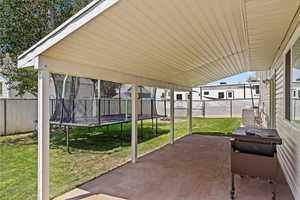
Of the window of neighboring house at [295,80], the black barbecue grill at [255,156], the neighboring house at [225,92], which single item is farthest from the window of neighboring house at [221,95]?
the black barbecue grill at [255,156]

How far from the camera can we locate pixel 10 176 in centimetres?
421

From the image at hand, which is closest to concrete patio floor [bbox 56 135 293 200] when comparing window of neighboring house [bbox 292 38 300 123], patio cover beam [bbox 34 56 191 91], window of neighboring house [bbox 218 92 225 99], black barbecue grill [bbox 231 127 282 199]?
black barbecue grill [bbox 231 127 282 199]

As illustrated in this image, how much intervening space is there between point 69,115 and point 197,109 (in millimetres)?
12703

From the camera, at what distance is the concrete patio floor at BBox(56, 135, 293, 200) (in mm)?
3340

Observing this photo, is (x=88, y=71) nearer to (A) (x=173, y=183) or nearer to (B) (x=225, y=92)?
(A) (x=173, y=183)

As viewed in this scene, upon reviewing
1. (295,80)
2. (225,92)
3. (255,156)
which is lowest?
(255,156)

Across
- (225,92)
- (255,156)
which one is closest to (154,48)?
(255,156)

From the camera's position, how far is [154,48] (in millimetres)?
3648

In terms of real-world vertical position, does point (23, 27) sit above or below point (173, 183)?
above

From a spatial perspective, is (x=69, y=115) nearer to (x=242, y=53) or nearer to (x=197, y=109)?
(x=242, y=53)

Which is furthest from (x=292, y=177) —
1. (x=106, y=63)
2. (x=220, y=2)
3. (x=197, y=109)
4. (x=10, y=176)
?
(x=197, y=109)

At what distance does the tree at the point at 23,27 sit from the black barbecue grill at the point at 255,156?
7036mm

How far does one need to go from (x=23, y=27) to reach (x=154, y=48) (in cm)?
606

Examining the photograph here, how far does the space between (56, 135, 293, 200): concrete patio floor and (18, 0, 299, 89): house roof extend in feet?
6.39
